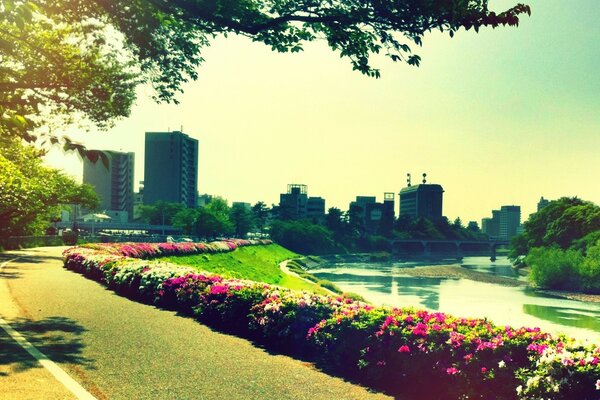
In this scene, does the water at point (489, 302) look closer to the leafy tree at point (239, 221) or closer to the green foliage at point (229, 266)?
the green foliage at point (229, 266)

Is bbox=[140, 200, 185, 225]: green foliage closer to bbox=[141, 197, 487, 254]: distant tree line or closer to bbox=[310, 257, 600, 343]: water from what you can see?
bbox=[141, 197, 487, 254]: distant tree line

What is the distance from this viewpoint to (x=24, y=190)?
36.8 meters

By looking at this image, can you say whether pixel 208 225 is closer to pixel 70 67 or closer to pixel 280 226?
pixel 280 226

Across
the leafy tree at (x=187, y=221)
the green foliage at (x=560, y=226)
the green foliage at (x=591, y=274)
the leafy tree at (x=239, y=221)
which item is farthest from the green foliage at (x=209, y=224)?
the green foliage at (x=591, y=274)

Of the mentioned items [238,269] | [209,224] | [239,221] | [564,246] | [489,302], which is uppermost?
[239,221]

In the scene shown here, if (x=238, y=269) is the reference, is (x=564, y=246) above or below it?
above

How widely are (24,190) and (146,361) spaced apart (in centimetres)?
3072

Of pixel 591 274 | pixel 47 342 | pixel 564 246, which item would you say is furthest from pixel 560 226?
pixel 47 342

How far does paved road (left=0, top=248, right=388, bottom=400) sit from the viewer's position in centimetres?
856

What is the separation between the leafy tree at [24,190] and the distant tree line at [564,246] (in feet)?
192

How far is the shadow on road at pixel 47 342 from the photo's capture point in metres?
9.91

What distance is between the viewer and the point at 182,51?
14.4 m

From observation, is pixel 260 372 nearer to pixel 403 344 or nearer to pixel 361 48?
pixel 403 344

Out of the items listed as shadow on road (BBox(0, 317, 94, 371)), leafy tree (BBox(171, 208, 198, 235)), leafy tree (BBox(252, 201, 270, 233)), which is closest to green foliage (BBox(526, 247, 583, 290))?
shadow on road (BBox(0, 317, 94, 371))
